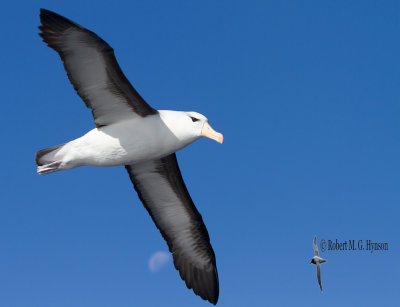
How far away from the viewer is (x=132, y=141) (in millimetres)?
9328

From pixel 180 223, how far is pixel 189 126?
297 cm

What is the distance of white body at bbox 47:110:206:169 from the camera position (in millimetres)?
9328

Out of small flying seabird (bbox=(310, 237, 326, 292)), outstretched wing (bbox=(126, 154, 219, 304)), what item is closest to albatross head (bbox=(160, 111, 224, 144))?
outstretched wing (bbox=(126, 154, 219, 304))

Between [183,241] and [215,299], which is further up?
[183,241]

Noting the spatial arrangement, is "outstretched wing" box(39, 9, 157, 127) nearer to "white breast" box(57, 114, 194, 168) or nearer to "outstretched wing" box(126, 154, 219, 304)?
"white breast" box(57, 114, 194, 168)

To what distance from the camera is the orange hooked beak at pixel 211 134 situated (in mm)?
9375

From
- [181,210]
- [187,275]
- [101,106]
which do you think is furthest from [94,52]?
[187,275]

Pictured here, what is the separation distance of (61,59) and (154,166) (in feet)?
10.3

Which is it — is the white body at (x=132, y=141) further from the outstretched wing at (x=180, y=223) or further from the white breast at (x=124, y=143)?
the outstretched wing at (x=180, y=223)

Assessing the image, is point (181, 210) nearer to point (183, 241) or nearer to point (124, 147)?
point (183, 241)

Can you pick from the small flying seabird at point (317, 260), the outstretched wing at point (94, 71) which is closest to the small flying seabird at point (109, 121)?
the outstretched wing at point (94, 71)

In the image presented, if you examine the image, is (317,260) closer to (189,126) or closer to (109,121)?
(189,126)

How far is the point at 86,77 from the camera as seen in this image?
893 centimetres

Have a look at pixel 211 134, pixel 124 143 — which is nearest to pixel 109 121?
pixel 124 143
